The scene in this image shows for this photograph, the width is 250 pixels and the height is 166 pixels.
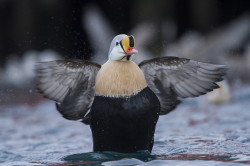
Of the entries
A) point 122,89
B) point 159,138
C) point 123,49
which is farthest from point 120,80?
point 159,138

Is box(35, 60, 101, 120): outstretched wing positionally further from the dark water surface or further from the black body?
the dark water surface

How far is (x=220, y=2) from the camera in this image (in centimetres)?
1595

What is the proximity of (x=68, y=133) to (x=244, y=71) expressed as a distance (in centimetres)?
628

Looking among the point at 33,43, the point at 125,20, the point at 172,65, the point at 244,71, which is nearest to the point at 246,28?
the point at 244,71

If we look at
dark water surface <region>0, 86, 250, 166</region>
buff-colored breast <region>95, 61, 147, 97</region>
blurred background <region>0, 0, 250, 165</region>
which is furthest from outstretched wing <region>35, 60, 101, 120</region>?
blurred background <region>0, 0, 250, 165</region>

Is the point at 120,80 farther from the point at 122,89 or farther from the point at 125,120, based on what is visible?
the point at 125,120

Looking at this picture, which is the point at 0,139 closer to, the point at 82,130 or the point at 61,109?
the point at 82,130

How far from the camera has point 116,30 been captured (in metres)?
16.2

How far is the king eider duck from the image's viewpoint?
5.24m

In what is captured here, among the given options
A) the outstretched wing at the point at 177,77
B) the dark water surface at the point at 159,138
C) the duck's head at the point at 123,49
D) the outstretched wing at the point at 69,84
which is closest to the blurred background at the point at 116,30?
the dark water surface at the point at 159,138

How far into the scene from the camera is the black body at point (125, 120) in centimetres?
522

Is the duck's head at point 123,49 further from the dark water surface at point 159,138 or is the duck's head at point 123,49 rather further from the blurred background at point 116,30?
the blurred background at point 116,30

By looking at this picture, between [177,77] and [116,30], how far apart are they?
10.5m

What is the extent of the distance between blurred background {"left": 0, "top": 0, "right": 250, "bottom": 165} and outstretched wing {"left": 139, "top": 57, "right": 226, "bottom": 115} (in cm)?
827
